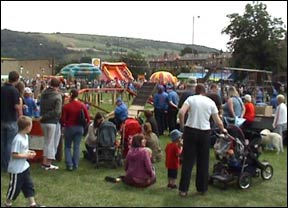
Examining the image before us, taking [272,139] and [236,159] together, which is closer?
[236,159]

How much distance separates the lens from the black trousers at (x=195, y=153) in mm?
5703

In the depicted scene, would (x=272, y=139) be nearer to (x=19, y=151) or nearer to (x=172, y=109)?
(x=172, y=109)

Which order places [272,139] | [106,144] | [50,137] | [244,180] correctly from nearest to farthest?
[244,180] < [50,137] < [106,144] < [272,139]

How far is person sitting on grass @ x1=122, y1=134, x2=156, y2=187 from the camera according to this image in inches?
254

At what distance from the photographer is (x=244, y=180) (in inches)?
249

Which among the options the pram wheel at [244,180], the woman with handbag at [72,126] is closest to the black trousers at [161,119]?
the woman with handbag at [72,126]

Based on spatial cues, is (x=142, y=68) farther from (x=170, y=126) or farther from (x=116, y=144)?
Result: (x=116, y=144)

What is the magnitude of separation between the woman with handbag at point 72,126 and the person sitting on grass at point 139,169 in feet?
3.56

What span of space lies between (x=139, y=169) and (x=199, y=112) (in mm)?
1378

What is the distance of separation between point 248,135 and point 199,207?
3781 millimetres

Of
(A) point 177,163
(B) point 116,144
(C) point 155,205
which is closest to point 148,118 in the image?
(B) point 116,144

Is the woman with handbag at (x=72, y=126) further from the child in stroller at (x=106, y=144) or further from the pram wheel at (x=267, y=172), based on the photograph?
A: the pram wheel at (x=267, y=172)

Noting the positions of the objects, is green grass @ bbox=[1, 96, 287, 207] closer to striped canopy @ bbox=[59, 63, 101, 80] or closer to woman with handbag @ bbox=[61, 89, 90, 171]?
woman with handbag @ bbox=[61, 89, 90, 171]

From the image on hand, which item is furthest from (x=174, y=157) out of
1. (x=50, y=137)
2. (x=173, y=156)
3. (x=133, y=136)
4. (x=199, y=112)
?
(x=50, y=137)
